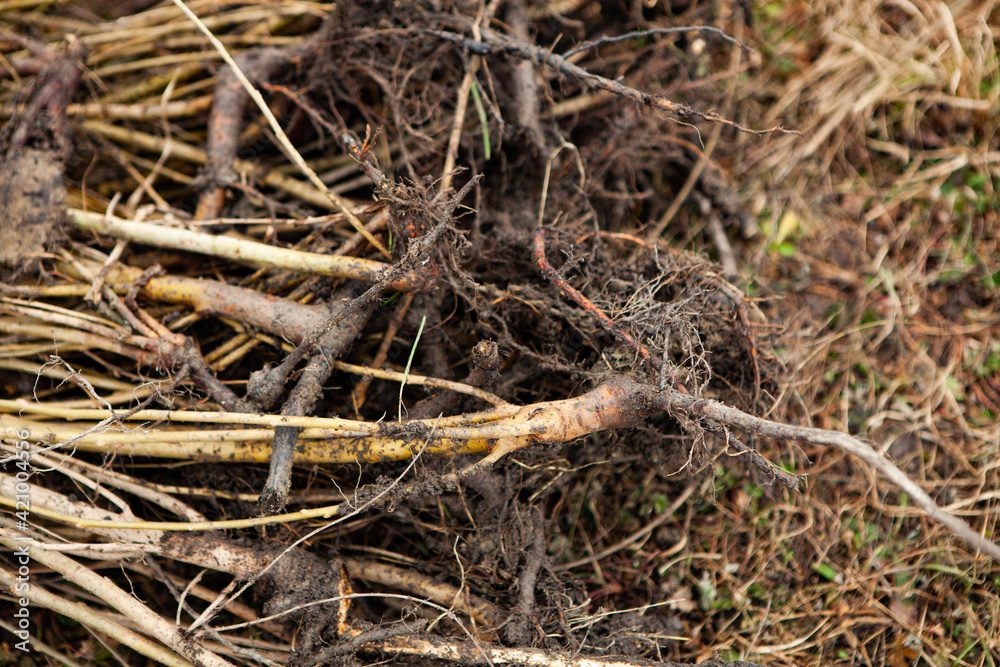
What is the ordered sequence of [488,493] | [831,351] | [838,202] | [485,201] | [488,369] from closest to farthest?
[488,369] < [488,493] < [485,201] < [831,351] < [838,202]

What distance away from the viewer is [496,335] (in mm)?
1564

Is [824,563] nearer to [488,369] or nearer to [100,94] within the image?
[488,369]

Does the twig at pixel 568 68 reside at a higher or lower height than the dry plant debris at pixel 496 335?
higher

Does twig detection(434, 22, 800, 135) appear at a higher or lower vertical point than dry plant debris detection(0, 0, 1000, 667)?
higher

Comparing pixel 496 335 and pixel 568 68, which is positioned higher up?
pixel 568 68

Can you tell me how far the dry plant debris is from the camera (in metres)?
1.40

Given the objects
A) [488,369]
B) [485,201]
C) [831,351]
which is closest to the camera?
[488,369]

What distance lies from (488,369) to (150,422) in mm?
977

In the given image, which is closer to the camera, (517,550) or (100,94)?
(517,550)

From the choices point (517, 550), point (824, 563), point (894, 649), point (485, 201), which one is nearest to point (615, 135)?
point (485, 201)

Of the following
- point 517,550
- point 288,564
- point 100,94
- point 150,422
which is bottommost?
point 517,550

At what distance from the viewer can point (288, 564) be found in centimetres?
142

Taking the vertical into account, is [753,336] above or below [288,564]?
above

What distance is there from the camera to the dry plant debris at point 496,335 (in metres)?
1.40
